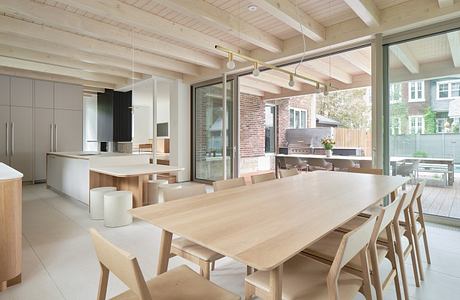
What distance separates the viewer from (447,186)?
3.50 metres

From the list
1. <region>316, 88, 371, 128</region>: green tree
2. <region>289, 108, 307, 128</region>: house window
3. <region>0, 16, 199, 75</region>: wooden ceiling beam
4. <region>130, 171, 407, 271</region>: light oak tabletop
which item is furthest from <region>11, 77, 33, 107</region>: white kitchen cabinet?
<region>316, 88, 371, 128</region>: green tree

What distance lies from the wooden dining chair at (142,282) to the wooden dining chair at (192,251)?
0.27 meters

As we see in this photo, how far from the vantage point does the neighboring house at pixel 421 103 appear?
11.1ft

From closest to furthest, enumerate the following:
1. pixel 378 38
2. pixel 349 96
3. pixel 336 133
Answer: pixel 378 38
pixel 336 133
pixel 349 96

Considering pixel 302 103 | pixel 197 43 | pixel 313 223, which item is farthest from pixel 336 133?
pixel 313 223

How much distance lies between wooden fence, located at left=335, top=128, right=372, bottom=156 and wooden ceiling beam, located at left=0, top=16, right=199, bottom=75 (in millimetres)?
6122

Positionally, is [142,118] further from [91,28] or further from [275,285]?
[275,285]

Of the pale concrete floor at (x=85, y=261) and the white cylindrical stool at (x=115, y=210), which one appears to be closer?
the pale concrete floor at (x=85, y=261)

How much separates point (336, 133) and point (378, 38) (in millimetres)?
5973

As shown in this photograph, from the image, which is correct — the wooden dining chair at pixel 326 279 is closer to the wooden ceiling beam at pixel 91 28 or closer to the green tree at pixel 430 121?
the green tree at pixel 430 121

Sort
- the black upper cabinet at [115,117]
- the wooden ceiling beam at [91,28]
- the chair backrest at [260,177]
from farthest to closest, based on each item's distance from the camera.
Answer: the black upper cabinet at [115,117] < the wooden ceiling beam at [91,28] < the chair backrest at [260,177]

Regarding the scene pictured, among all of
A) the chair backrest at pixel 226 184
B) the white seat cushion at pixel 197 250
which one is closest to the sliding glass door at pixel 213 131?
the chair backrest at pixel 226 184

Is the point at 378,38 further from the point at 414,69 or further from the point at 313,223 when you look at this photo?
the point at 313,223

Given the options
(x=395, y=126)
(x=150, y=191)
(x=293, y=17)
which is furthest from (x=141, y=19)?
(x=395, y=126)
